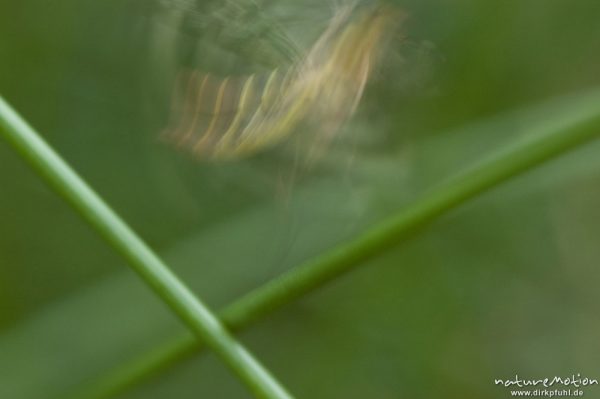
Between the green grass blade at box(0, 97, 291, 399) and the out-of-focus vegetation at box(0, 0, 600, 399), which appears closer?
the green grass blade at box(0, 97, 291, 399)

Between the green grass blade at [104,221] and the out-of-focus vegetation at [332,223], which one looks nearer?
the green grass blade at [104,221]

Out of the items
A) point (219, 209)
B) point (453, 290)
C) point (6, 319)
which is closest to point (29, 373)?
point (6, 319)

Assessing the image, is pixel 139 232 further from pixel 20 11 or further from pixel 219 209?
pixel 20 11

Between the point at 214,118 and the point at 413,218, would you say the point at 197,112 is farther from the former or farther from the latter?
the point at 413,218

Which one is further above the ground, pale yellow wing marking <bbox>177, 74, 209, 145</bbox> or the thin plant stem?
pale yellow wing marking <bbox>177, 74, 209, 145</bbox>

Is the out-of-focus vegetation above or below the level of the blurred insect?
below

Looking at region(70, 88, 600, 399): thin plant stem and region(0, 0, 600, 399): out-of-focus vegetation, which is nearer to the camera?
region(70, 88, 600, 399): thin plant stem
